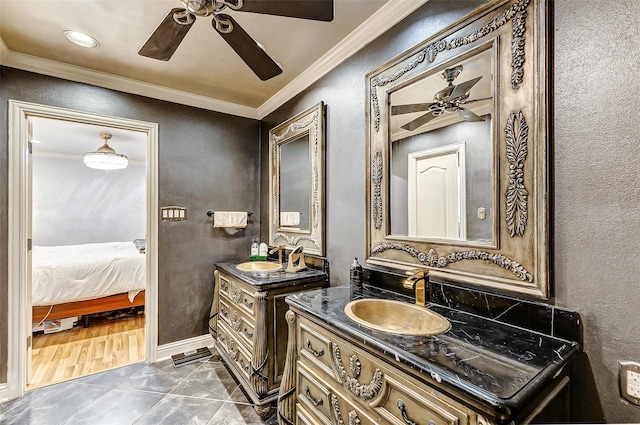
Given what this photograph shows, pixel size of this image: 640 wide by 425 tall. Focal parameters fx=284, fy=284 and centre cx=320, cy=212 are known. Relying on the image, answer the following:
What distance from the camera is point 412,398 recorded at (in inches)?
34.8

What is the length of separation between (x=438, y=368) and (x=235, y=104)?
9.73 ft

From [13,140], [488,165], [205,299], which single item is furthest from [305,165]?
[13,140]

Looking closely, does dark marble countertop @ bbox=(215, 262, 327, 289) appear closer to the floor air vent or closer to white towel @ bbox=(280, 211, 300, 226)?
white towel @ bbox=(280, 211, 300, 226)

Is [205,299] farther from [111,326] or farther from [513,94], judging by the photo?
[513,94]

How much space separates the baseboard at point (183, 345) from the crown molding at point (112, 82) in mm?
2297

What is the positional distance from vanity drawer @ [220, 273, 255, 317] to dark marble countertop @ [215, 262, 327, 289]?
67mm

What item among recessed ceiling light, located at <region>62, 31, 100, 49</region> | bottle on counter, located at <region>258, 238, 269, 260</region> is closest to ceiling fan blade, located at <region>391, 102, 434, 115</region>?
bottle on counter, located at <region>258, 238, 269, 260</region>

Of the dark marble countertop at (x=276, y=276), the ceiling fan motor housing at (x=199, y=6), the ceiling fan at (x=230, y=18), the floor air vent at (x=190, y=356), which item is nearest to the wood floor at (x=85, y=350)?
the floor air vent at (x=190, y=356)

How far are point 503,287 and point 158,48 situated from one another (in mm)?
1997

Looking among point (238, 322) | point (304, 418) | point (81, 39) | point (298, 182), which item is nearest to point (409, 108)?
point (298, 182)

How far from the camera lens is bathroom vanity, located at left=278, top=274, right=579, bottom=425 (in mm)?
747

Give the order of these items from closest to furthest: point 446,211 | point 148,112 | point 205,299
Answer: point 446,211 < point 148,112 < point 205,299

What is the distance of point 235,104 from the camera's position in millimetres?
2996

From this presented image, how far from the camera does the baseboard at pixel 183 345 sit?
2617mm
